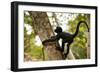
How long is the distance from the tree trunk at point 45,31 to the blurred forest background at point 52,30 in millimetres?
11

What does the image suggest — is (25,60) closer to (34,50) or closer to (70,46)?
(34,50)

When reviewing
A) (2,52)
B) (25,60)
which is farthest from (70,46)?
(2,52)

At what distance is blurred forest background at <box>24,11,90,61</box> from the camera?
1.86 metres

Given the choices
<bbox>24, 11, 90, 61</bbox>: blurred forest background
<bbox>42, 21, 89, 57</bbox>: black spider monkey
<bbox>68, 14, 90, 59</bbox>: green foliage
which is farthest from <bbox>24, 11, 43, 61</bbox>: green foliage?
<bbox>68, 14, 90, 59</bbox>: green foliage

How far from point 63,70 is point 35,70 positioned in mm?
245

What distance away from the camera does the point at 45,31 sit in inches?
75.6

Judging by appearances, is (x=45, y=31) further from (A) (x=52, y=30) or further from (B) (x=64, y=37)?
(B) (x=64, y=37)

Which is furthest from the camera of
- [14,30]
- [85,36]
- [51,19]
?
[85,36]

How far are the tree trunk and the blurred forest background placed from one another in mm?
11

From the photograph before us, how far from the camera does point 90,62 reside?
2098 mm

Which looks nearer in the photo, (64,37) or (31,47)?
(31,47)

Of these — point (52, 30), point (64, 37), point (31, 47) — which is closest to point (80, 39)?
point (64, 37)

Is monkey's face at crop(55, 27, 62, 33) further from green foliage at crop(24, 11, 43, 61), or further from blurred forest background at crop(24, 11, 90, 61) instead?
green foliage at crop(24, 11, 43, 61)

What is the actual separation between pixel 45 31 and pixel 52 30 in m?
0.06
